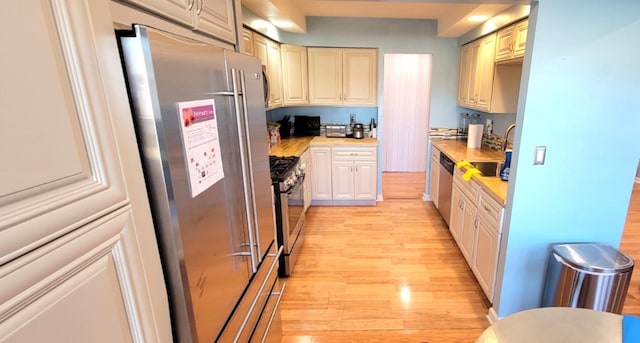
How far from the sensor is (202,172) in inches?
38.6

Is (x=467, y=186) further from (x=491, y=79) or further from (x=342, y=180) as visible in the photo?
(x=342, y=180)

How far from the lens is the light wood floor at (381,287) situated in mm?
2145

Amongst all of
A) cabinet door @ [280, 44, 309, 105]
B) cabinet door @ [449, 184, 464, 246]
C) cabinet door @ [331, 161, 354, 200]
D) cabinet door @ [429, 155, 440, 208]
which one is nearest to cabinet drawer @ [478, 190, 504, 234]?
cabinet door @ [449, 184, 464, 246]

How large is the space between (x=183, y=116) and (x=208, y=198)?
0.93 ft

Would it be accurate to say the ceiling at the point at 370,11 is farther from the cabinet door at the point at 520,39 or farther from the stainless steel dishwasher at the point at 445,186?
the stainless steel dishwasher at the point at 445,186

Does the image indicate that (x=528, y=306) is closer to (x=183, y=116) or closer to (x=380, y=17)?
(x=183, y=116)

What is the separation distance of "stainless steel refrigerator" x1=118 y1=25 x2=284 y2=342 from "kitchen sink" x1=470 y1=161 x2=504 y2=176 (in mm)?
2257

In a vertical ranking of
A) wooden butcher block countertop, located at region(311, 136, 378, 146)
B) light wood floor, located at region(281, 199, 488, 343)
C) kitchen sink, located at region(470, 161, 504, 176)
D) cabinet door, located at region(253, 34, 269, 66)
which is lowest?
light wood floor, located at region(281, 199, 488, 343)

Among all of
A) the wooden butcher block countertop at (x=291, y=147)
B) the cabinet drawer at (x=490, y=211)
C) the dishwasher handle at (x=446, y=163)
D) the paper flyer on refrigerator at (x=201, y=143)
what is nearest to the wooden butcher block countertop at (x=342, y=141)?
the wooden butcher block countertop at (x=291, y=147)

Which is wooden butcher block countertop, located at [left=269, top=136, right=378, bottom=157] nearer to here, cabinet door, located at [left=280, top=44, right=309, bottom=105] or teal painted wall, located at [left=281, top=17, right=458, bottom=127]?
cabinet door, located at [left=280, top=44, right=309, bottom=105]

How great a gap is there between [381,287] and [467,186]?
119 cm

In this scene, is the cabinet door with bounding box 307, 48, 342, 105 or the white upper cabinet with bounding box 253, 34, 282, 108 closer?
the white upper cabinet with bounding box 253, 34, 282, 108

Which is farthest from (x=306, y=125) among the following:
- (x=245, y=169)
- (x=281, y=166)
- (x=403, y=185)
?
(x=245, y=169)

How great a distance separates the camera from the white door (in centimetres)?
575
